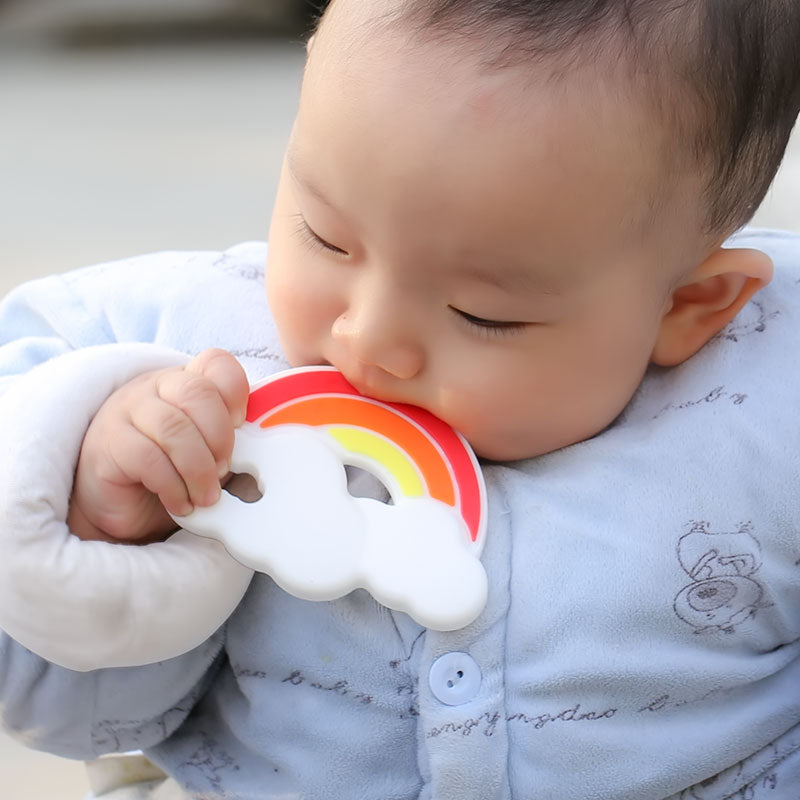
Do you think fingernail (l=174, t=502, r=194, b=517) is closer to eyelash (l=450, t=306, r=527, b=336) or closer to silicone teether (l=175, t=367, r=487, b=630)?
silicone teether (l=175, t=367, r=487, b=630)

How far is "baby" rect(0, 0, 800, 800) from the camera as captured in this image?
1.94 feet

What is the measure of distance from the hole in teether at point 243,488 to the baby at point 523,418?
4 cm

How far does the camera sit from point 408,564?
0.62m

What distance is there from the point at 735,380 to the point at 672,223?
0.43 ft

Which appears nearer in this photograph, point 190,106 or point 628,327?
point 628,327

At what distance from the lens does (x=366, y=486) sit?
2.27 ft

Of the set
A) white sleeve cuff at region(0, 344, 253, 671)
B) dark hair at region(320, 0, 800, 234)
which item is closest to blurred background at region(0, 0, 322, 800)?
white sleeve cuff at region(0, 344, 253, 671)

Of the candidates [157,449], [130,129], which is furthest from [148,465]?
[130,129]

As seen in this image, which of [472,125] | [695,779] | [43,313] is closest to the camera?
[472,125]

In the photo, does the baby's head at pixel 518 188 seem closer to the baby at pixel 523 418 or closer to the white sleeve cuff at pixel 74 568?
the baby at pixel 523 418

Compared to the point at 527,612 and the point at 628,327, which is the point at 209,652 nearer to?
the point at 527,612

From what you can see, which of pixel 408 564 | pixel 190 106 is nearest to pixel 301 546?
pixel 408 564

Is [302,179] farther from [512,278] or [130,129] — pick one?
[130,129]

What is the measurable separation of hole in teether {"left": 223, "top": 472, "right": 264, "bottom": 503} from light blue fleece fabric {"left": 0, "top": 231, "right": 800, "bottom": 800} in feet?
0.18
